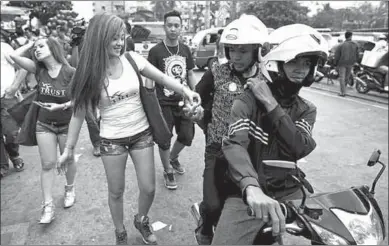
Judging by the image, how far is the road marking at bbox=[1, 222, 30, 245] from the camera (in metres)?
2.94

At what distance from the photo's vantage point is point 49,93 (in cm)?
304

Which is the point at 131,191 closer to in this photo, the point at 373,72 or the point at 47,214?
the point at 47,214

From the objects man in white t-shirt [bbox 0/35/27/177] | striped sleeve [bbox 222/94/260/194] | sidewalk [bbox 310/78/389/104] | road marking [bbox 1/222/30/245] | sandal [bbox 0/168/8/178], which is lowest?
sidewalk [bbox 310/78/389/104]

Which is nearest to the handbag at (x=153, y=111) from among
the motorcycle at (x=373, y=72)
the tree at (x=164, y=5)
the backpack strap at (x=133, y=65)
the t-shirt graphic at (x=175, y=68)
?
the backpack strap at (x=133, y=65)

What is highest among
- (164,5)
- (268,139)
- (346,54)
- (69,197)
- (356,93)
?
(164,5)

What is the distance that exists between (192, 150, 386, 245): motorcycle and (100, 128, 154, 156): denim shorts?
1299 millimetres

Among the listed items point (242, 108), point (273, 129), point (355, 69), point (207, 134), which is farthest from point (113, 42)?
point (355, 69)

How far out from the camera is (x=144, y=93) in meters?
2.46

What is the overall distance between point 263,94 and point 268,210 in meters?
0.55

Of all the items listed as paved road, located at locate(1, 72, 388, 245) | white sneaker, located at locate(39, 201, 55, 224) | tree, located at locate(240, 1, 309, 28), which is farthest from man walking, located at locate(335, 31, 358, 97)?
white sneaker, located at locate(39, 201, 55, 224)

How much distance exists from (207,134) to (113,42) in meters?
0.89

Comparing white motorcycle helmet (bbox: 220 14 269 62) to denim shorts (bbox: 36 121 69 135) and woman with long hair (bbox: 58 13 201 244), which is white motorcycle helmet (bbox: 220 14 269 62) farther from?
denim shorts (bbox: 36 121 69 135)

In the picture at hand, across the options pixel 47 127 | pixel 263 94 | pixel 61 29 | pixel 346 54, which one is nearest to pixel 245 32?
pixel 263 94

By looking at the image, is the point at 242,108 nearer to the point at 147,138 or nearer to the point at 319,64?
the point at 319,64
